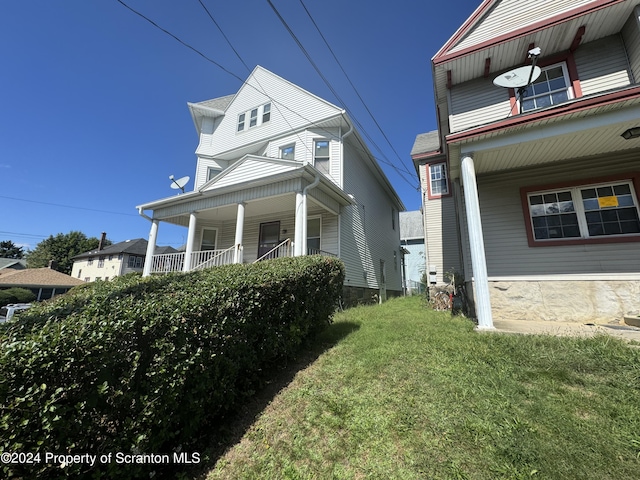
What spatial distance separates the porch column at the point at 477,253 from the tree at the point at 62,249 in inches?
2085

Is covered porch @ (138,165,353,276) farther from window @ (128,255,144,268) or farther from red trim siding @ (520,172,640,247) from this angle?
window @ (128,255,144,268)

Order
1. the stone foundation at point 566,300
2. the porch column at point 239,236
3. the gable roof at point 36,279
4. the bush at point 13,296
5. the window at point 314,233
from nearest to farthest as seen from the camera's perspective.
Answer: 1. the stone foundation at point 566,300
2. the porch column at point 239,236
3. the window at point 314,233
4. the bush at point 13,296
5. the gable roof at point 36,279

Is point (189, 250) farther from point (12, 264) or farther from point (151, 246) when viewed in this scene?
point (12, 264)

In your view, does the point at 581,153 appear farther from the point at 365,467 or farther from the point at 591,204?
the point at 365,467

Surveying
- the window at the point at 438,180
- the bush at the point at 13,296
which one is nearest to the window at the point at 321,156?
the window at the point at 438,180

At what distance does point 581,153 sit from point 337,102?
794 centimetres

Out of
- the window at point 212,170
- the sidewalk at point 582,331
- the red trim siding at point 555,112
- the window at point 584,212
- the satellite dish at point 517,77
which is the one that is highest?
the window at point 212,170

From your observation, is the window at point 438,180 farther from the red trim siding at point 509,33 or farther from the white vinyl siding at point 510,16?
the white vinyl siding at point 510,16

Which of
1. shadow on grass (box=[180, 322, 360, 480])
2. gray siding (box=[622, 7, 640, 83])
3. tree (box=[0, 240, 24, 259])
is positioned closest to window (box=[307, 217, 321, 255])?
shadow on grass (box=[180, 322, 360, 480])

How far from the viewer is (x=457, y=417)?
8.05 ft

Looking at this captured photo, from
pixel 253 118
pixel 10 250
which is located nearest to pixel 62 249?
pixel 10 250

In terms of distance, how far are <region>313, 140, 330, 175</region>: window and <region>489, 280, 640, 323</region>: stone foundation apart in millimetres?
7137

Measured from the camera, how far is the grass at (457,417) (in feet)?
6.59

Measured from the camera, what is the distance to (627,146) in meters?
5.84
